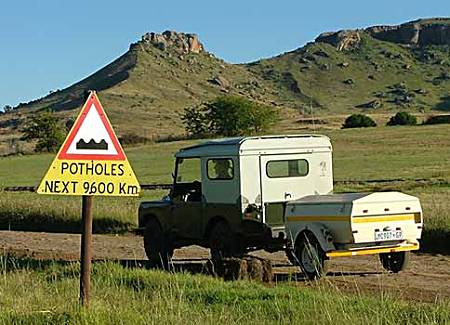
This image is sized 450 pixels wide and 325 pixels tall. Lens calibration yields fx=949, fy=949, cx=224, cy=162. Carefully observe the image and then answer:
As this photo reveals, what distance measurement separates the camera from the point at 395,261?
16.5 metres

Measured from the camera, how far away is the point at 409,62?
199750mm

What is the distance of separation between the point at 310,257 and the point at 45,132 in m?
99.5

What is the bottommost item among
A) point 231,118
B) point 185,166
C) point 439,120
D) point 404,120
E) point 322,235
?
point 322,235

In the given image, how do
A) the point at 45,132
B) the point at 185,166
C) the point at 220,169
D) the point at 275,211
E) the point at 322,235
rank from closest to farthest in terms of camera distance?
the point at 322,235
the point at 275,211
the point at 220,169
the point at 185,166
the point at 45,132

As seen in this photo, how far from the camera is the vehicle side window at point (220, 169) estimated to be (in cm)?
1720

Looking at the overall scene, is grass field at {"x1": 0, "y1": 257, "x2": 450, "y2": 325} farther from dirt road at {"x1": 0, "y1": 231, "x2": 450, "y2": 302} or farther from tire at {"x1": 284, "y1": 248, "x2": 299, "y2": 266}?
tire at {"x1": 284, "y1": 248, "x2": 299, "y2": 266}

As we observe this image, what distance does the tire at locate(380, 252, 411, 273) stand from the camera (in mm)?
16297

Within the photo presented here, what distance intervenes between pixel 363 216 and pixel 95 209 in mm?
15329

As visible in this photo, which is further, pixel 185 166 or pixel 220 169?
pixel 185 166

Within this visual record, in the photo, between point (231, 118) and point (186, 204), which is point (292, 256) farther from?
point (231, 118)

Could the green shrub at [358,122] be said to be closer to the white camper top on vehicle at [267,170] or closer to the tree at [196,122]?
the tree at [196,122]

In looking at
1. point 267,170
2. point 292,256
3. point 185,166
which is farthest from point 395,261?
point 185,166

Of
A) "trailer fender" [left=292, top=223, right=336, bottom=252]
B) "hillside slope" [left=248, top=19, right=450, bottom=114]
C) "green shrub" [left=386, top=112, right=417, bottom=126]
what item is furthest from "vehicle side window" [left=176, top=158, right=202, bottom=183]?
"hillside slope" [left=248, top=19, right=450, bottom=114]

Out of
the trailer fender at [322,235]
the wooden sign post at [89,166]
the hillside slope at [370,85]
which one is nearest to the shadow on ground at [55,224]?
the trailer fender at [322,235]
